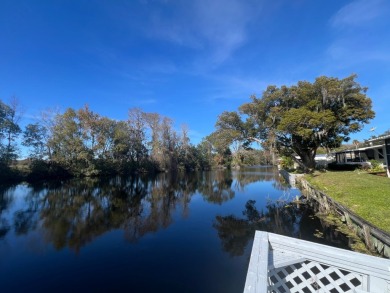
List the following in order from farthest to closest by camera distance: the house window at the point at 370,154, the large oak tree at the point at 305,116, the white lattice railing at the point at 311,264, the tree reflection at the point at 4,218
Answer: the house window at the point at 370,154
the large oak tree at the point at 305,116
the tree reflection at the point at 4,218
the white lattice railing at the point at 311,264

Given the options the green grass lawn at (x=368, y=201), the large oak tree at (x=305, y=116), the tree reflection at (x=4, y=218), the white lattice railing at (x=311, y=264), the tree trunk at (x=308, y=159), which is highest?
the large oak tree at (x=305, y=116)

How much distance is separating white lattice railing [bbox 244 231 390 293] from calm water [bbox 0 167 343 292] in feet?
11.5

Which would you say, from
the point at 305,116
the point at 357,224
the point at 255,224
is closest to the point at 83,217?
the point at 255,224

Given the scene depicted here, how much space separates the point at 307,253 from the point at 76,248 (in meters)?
8.32

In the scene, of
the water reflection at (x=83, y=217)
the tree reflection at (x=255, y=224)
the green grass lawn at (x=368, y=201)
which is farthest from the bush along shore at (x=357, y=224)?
the water reflection at (x=83, y=217)

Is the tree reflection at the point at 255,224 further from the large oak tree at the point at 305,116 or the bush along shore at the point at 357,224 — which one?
the large oak tree at the point at 305,116

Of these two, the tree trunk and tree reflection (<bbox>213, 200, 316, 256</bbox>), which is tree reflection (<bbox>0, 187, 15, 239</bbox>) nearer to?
tree reflection (<bbox>213, 200, 316, 256</bbox>)

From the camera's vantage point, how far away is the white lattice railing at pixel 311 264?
2027mm

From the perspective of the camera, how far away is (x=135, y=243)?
8.56 metres

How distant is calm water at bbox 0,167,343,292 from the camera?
19.0 feet

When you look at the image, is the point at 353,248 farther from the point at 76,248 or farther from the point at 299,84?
the point at 299,84

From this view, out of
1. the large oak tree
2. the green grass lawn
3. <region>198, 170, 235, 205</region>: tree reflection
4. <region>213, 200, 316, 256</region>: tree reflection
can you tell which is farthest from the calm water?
the large oak tree

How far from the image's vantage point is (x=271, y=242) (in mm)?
2604

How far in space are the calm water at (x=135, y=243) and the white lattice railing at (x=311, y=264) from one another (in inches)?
138
